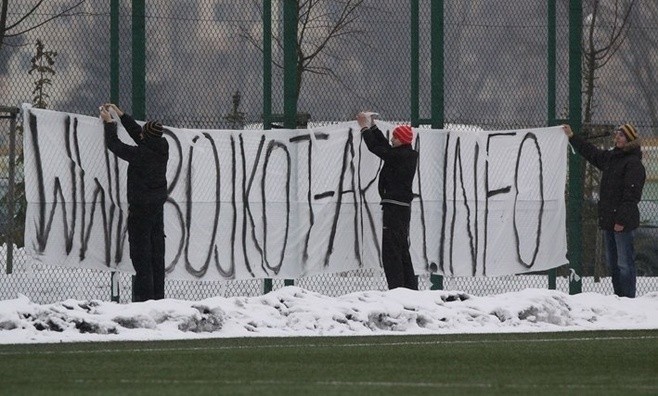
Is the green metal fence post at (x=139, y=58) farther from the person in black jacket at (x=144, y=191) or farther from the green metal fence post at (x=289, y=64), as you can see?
the green metal fence post at (x=289, y=64)

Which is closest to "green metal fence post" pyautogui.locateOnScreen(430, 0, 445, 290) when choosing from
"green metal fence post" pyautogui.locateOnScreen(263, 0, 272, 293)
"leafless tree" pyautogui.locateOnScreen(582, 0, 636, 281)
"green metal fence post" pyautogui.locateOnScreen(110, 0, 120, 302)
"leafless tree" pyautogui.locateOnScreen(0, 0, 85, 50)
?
"green metal fence post" pyautogui.locateOnScreen(263, 0, 272, 293)

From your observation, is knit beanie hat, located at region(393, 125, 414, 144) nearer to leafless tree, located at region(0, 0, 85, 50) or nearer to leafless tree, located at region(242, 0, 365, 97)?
leafless tree, located at region(242, 0, 365, 97)

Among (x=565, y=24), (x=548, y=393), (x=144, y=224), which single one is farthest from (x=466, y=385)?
(x=565, y=24)

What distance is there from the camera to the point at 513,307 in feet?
45.3

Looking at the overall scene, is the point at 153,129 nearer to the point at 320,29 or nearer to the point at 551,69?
the point at 320,29

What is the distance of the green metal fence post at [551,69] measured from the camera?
17656 mm

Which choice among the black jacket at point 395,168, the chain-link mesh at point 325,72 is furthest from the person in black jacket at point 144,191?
the black jacket at point 395,168

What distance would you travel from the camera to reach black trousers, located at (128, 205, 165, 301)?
14.5 metres

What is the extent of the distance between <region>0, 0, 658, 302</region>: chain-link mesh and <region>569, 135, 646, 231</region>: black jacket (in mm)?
1909

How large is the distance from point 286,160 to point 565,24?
4.04 meters

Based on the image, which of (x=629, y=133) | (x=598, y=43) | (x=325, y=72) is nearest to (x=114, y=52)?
(x=325, y=72)

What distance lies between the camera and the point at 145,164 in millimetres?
14469

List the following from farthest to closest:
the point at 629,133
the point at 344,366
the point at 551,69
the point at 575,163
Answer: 1. the point at 551,69
2. the point at 575,163
3. the point at 629,133
4. the point at 344,366

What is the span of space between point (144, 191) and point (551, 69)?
Answer: 17.6 feet
